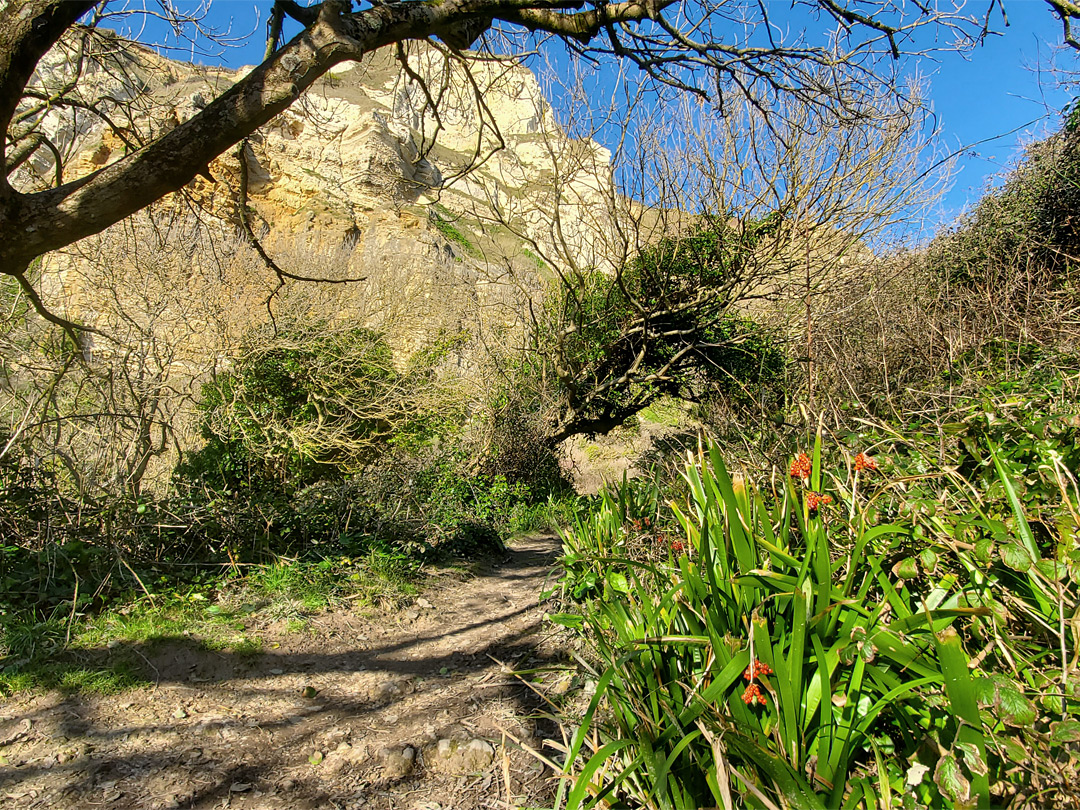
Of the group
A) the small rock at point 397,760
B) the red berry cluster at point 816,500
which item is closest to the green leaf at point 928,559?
the red berry cluster at point 816,500

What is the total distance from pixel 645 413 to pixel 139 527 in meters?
11.5

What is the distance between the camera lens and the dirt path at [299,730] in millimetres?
2459

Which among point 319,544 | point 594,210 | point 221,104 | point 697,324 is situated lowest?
point 319,544

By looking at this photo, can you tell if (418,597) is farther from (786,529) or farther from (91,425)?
(786,529)

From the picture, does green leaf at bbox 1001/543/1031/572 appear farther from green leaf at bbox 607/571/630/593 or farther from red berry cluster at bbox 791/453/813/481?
green leaf at bbox 607/571/630/593

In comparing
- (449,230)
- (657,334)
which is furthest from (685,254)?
(449,230)

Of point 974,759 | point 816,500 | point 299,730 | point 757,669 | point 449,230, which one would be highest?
point 449,230

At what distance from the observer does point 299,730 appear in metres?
3.02

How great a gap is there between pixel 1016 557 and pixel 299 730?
10.5 ft

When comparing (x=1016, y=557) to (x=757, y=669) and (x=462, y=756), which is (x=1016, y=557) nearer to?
(x=757, y=669)

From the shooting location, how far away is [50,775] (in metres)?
2.47

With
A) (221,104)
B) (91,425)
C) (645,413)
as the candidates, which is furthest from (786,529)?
(645,413)

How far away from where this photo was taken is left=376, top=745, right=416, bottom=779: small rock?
8.71 ft

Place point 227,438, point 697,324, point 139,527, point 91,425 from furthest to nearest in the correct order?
point 697,324, point 227,438, point 91,425, point 139,527
